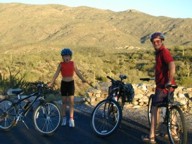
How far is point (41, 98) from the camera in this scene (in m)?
8.47

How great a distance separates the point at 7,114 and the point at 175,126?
143 inches

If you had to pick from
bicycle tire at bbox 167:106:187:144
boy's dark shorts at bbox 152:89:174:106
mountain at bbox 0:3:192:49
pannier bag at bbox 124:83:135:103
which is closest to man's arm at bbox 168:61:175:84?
boy's dark shorts at bbox 152:89:174:106

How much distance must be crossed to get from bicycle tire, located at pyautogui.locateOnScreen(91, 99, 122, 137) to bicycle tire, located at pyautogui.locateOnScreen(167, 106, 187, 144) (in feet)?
4.04

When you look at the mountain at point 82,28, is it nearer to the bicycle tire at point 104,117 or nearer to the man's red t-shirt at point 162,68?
the bicycle tire at point 104,117

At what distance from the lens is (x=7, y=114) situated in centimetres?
888

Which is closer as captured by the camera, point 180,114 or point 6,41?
point 180,114

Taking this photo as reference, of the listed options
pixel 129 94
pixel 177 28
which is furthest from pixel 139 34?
pixel 129 94

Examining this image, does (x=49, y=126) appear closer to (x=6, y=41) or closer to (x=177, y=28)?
(x=6, y=41)

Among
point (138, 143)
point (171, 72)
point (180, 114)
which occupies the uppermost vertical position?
point (171, 72)

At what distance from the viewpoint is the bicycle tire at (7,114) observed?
28.9 ft

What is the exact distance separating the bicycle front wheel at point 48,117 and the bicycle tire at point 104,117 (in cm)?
74

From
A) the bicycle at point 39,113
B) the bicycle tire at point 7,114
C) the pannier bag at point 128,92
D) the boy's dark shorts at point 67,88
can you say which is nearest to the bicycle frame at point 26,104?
the bicycle at point 39,113

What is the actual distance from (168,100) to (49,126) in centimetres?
254

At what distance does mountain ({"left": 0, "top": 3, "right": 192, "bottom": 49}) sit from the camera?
344ft
